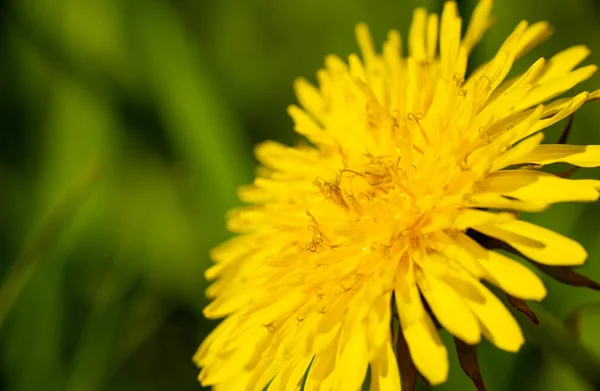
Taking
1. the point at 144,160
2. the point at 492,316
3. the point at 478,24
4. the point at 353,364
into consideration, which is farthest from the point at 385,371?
the point at 144,160

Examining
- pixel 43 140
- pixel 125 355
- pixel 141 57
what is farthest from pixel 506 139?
pixel 43 140

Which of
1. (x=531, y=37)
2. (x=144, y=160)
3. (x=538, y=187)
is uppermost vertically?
(x=144, y=160)

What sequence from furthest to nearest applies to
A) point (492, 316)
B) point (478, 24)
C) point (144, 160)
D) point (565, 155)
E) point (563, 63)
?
point (144, 160)
point (478, 24)
point (563, 63)
point (565, 155)
point (492, 316)

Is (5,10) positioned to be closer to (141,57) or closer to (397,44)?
(141,57)

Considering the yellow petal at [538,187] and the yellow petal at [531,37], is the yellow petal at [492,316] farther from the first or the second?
the yellow petal at [531,37]

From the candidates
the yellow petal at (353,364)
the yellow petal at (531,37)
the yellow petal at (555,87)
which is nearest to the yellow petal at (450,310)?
the yellow petal at (353,364)

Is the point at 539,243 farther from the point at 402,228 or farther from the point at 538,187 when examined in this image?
the point at 402,228
